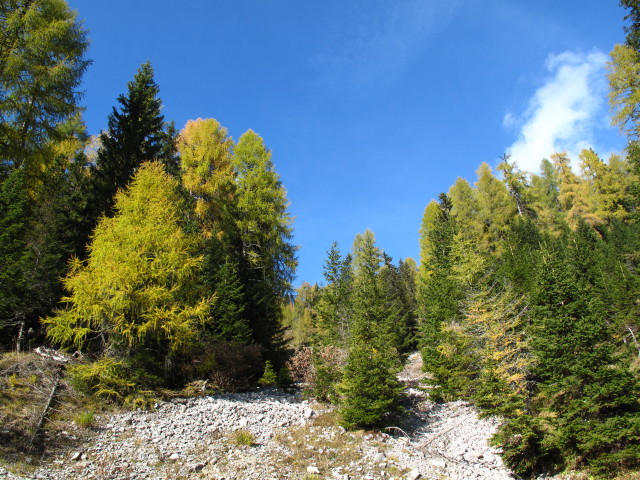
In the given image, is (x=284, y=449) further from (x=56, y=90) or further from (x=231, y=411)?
(x=56, y=90)

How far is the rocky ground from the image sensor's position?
27.9 ft

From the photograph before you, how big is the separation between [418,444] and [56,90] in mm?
21669

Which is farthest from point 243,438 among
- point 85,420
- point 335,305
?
point 335,305


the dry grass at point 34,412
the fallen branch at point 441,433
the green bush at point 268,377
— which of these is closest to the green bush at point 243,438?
the dry grass at point 34,412

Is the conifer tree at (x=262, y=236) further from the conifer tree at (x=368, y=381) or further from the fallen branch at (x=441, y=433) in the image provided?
the fallen branch at (x=441, y=433)

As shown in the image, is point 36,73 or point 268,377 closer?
point 36,73

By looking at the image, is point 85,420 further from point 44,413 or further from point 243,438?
point 243,438

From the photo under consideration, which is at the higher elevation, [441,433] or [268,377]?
[268,377]

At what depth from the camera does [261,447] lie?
416 inches

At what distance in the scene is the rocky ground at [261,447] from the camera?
8492 mm

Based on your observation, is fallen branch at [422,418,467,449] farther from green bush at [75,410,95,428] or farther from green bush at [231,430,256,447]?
green bush at [75,410,95,428]

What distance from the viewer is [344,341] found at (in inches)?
715

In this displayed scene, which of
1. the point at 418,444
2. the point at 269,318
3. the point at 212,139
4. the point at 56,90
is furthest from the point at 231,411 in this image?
the point at 212,139

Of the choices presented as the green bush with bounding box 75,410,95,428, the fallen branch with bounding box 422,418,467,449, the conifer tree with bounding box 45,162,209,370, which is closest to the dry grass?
the green bush with bounding box 75,410,95,428
